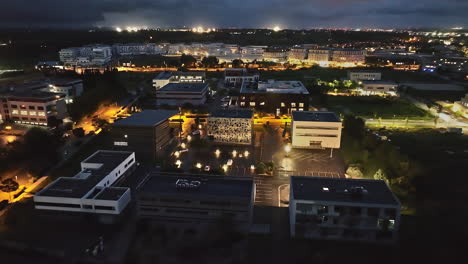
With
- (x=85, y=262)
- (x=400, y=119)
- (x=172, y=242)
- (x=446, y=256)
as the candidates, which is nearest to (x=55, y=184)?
(x=85, y=262)

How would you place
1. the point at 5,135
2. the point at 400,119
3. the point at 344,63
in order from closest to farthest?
the point at 5,135 < the point at 400,119 < the point at 344,63

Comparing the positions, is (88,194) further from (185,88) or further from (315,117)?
(185,88)

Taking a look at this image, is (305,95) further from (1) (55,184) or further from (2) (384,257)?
(1) (55,184)

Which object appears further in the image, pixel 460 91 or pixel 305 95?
pixel 460 91

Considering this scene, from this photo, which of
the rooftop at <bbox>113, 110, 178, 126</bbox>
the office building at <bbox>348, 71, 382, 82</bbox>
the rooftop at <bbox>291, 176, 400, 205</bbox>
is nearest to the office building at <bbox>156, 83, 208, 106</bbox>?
the rooftop at <bbox>113, 110, 178, 126</bbox>

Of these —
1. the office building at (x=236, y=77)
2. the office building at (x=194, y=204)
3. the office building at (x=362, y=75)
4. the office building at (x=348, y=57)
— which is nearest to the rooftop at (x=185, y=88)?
the office building at (x=236, y=77)

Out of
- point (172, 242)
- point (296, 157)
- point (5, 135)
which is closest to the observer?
point (172, 242)

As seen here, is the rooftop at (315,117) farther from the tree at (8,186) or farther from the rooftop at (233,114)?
the tree at (8,186)

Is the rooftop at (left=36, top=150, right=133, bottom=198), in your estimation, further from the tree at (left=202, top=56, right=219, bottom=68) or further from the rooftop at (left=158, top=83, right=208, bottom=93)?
the tree at (left=202, top=56, right=219, bottom=68)
